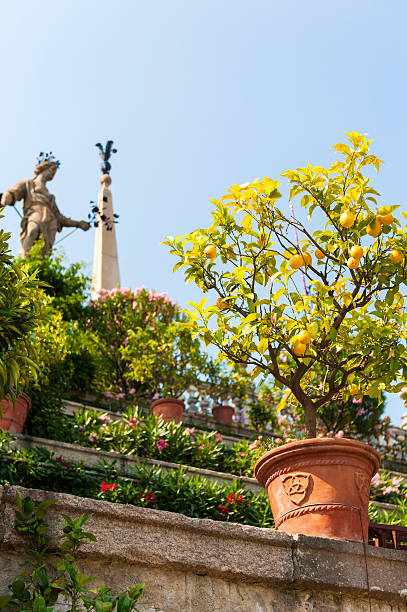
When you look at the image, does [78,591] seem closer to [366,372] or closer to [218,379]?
[366,372]

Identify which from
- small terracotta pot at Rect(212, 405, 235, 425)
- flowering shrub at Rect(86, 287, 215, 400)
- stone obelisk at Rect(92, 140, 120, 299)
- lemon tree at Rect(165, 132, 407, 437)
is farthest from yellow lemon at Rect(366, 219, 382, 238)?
stone obelisk at Rect(92, 140, 120, 299)

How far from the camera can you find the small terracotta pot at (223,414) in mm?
13008

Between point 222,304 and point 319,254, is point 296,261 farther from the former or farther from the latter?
point 222,304

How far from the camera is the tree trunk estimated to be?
173 inches

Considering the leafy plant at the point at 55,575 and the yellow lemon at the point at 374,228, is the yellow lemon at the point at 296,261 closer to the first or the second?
the yellow lemon at the point at 374,228

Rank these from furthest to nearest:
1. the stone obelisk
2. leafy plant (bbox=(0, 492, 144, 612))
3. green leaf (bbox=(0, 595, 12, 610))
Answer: the stone obelisk, leafy plant (bbox=(0, 492, 144, 612)), green leaf (bbox=(0, 595, 12, 610))

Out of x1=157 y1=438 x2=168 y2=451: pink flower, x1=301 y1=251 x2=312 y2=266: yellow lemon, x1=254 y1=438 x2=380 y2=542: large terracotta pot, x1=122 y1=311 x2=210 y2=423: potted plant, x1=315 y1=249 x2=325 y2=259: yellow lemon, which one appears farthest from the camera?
x1=122 y1=311 x2=210 y2=423: potted plant

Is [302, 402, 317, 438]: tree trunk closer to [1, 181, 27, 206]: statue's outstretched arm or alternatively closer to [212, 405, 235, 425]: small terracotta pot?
[212, 405, 235, 425]: small terracotta pot

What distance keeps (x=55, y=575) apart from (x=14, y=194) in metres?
13.5

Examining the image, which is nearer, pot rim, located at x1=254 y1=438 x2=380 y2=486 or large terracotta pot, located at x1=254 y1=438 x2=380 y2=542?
large terracotta pot, located at x1=254 y1=438 x2=380 y2=542

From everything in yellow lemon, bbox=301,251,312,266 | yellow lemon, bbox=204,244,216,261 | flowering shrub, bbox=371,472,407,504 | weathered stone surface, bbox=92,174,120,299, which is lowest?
yellow lemon, bbox=301,251,312,266

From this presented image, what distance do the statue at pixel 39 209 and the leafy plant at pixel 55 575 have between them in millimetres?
12222

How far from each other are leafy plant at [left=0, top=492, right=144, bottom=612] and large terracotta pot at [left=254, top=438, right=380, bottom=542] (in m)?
1.14

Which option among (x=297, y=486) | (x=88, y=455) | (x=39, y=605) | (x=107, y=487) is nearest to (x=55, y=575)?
(x=39, y=605)
